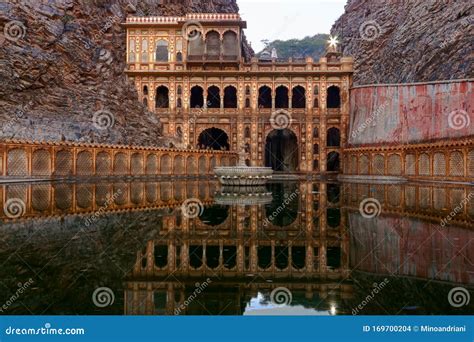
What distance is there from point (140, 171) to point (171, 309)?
35140 mm

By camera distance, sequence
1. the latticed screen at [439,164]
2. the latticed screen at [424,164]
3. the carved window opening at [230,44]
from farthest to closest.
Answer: the carved window opening at [230,44]
the latticed screen at [424,164]
the latticed screen at [439,164]

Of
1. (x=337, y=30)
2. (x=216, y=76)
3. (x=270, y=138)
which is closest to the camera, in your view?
(x=216, y=76)

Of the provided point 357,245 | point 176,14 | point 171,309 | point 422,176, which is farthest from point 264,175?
point 176,14

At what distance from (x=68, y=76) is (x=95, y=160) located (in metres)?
15.1

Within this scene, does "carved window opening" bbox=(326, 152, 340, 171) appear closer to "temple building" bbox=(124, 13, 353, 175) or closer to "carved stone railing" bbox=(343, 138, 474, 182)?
"temple building" bbox=(124, 13, 353, 175)

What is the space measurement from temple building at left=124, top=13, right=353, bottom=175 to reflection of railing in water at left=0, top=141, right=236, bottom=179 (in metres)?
7.26

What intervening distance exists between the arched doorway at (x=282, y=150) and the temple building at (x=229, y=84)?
8.42 ft

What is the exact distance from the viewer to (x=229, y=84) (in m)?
54.8

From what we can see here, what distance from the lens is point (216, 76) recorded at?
54938 millimetres

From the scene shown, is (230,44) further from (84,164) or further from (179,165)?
(84,164)

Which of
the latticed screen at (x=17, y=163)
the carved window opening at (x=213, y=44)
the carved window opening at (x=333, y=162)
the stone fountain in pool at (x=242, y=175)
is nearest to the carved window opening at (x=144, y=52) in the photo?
the carved window opening at (x=213, y=44)

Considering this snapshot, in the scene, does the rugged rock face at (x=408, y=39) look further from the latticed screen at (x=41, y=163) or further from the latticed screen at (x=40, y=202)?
the latticed screen at (x=40, y=202)

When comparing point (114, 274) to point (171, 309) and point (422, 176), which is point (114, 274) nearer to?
point (171, 309)

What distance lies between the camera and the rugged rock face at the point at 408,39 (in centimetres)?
4846
